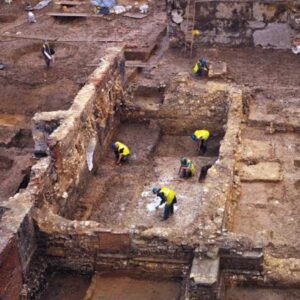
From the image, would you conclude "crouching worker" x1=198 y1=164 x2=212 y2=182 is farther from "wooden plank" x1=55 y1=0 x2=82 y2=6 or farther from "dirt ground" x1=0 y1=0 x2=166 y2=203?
"wooden plank" x1=55 y1=0 x2=82 y2=6

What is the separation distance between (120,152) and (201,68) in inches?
179

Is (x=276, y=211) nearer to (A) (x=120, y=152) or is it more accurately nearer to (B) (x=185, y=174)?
(B) (x=185, y=174)

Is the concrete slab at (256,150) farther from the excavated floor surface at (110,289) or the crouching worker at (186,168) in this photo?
the excavated floor surface at (110,289)

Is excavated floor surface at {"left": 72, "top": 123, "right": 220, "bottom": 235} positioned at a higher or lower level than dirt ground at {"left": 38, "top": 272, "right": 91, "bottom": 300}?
lower

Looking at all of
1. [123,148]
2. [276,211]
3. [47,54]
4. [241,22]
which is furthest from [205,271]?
[47,54]

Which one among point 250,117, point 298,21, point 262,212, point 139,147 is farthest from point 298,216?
point 298,21

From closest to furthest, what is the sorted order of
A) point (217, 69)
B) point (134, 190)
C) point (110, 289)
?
point (110, 289), point (134, 190), point (217, 69)

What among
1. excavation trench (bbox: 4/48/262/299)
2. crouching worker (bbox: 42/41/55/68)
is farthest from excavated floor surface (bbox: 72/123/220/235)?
crouching worker (bbox: 42/41/55/68)

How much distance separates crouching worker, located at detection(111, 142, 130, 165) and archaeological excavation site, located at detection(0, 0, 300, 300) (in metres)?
0.03

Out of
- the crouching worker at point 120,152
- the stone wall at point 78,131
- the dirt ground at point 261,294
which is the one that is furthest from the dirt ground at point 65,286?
the crouching worker at point 120,152

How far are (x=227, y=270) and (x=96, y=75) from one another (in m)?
5.82

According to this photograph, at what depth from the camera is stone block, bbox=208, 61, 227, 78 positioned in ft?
51.8

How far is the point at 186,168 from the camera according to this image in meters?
11.8

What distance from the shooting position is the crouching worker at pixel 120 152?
40.7ft
